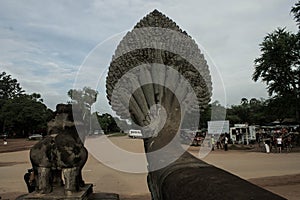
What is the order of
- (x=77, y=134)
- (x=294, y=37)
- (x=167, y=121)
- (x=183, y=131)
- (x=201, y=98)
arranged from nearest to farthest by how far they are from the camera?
(x=167, y=121)
(x=183, y=131)
(x=201, y=98)
(x=77, y=134)
(x=294, y=37)

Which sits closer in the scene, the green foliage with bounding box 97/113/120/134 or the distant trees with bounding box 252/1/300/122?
the green foliage with bounding box 97/113/120/134

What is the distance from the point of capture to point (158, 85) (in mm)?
3186

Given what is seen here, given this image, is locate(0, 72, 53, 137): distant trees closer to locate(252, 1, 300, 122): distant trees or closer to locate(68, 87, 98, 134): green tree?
locate(252, 1, 300, 122): distant trees

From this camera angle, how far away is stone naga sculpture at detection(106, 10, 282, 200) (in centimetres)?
277

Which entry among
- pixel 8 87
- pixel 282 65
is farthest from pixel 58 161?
pixel 8 87

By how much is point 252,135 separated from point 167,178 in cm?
3402

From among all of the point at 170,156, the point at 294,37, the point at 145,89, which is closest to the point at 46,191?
the point at 145,89

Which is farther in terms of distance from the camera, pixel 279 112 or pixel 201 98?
pixel 279 112

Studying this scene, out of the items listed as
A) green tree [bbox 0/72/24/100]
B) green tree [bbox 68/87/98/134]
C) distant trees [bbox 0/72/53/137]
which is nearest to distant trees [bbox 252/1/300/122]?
green tree [bbox 68/87/98/134]

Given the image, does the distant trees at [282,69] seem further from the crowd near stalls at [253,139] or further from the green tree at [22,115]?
the green tree at [22,115]

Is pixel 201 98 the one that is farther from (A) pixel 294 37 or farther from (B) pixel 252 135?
(B) pixel 252 135

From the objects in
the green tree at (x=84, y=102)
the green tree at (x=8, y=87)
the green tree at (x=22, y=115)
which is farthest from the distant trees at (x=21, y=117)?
the green tree at (x=84, y=102)

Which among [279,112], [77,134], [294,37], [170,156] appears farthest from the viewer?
[279,112]

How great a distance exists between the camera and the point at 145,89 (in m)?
3.23
